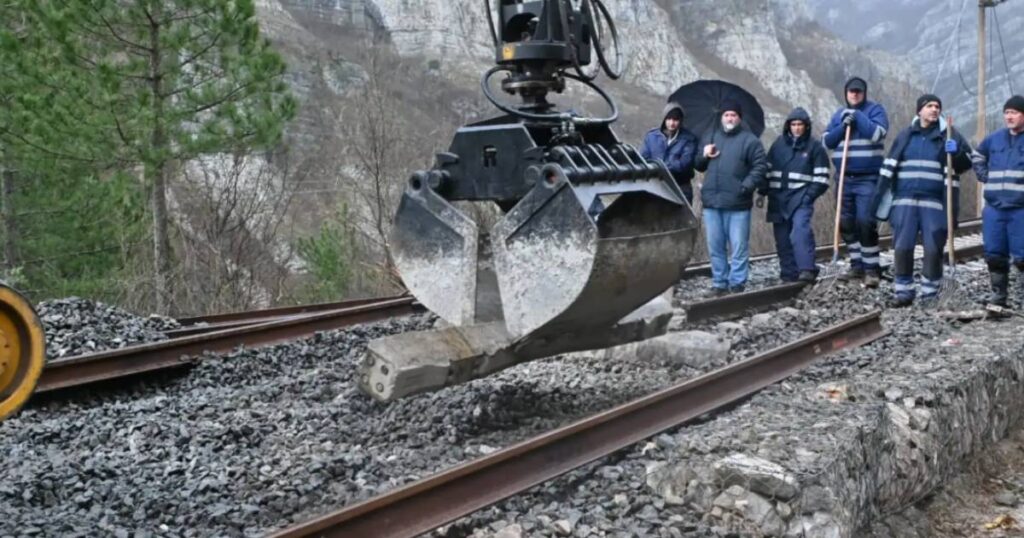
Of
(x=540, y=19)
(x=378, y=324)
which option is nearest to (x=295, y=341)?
(x=378, y=324)

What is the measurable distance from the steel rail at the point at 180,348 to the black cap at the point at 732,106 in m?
3.85

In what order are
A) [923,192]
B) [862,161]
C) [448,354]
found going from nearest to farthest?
[448,354], [923,192], [862,161]

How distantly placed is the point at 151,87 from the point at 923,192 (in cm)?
1056

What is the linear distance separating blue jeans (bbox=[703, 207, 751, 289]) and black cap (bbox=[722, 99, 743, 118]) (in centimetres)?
94

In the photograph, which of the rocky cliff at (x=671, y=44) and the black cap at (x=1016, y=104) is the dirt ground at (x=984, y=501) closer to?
the black cap at (x=1016, y=104)

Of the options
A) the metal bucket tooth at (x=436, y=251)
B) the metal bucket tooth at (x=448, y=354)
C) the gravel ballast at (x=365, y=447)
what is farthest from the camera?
the metal bucket tooth at (x=436, y=251)

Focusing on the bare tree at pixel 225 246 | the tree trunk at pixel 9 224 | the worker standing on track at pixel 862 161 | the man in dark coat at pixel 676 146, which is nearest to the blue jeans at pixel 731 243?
the man in dark coat at pixel 676 146

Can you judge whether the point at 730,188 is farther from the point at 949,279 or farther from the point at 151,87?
the point at 151,87

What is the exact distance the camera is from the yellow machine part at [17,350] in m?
3.36

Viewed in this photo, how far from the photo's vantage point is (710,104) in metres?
9.87

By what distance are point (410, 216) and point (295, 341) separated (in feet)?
7.52

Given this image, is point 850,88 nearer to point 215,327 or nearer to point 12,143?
point 215,327

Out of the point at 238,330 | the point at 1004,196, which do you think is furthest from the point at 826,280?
the point at 238,330

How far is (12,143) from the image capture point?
1331cm
